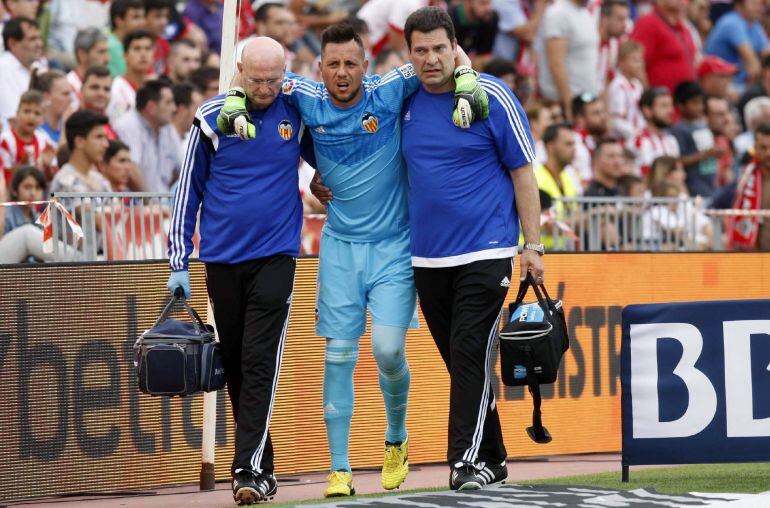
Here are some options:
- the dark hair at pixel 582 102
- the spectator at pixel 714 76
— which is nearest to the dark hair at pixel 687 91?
the spectator at pixel 714 76

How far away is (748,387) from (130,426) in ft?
11.5

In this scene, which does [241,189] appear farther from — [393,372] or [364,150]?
[393,372]

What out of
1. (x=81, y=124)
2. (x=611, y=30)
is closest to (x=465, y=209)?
(x=81, y=124)

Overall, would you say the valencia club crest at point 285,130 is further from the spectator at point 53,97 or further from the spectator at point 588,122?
the spectator at point 588,122

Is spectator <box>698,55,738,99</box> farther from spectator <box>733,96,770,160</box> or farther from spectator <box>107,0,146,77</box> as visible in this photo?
spectator <box>107,0,146,77</box>

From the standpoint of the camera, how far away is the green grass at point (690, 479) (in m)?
8.02

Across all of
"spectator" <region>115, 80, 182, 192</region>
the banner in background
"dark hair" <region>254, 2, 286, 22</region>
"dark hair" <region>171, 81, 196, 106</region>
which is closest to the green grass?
the banner in background

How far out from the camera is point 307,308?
942 centimetres

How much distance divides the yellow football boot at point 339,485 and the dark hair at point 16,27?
6890 millimetres

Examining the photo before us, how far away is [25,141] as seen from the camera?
12172 mm

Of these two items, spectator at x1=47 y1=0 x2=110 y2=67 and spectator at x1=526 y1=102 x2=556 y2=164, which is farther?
spectator at x1=47 y1=0 x2=110 y2=67

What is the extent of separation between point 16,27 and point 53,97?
102 centimetres

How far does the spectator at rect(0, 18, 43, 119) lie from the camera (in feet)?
43.0

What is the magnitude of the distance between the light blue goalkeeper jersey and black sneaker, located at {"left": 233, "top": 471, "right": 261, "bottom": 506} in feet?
4.39
